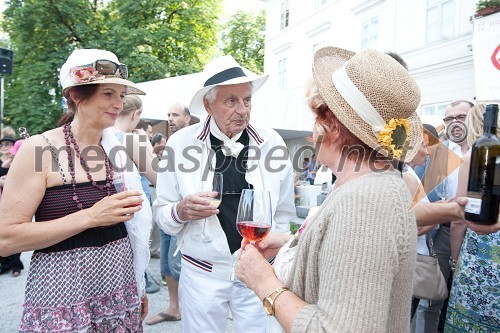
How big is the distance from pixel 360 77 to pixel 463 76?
12647 mm

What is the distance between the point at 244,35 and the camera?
1277 inches

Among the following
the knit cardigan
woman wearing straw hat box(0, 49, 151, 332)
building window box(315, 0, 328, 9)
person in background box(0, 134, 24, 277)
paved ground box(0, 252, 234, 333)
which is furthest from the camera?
building window box(315, 0, 328, 9)

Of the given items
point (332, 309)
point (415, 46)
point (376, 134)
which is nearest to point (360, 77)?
point (376, 134)

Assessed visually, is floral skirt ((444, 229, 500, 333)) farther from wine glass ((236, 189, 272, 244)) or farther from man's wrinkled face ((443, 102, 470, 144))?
man's wrinkled face ((443, 102, 470, 144))

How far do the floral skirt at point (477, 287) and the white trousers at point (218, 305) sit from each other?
1174 millimetres

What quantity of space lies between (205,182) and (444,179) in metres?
1.52

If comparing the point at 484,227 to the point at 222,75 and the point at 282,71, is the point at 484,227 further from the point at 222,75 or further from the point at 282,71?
the point at 282,71

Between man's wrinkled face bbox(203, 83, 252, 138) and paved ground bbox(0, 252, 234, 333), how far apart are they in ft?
7.61

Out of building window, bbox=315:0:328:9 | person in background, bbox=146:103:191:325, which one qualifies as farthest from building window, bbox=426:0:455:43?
person in background, bbox=146:103:191:325

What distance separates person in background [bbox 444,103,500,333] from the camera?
6.47ft

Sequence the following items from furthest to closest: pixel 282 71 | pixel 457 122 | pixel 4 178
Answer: pixel 282 71 → pixel 4 178 → pixel 457 122

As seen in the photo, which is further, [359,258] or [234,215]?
Answer: [234,215]

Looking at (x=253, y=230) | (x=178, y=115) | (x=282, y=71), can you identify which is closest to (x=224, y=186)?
(x=253, y=230)

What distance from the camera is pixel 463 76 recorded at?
11711 millimetres
